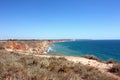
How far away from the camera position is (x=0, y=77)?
7.22 meters

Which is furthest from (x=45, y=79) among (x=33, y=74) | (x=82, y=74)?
(x=82, y=74)

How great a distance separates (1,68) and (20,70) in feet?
2.61

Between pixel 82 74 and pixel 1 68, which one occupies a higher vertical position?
pixel 1 68

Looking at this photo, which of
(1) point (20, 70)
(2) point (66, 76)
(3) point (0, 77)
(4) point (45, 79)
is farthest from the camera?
(2) point (66, 76)

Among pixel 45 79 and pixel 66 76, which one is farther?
pixel 66 76

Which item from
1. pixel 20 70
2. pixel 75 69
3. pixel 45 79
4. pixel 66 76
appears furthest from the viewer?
pixel 75 69

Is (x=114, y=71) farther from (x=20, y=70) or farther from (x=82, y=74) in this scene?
(x=20, y=70)

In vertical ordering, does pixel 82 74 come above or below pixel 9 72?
below

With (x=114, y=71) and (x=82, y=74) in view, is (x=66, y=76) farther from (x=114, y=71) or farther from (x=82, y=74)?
(x=114, y=71)

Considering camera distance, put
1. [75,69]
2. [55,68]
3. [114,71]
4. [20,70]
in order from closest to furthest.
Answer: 1. [20,70]
2. [55,68]
3. [75,69]
4. [114,71]

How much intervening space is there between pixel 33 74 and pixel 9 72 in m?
0.94

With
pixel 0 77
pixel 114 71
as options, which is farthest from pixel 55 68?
pixel 114 71

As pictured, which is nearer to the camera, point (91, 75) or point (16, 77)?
point (16, 77)

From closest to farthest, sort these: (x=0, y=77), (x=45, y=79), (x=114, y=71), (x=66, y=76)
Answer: (x=0, y=77) < (x=45, y=79) < (x=66, y=76) < (x=114, y=71)
